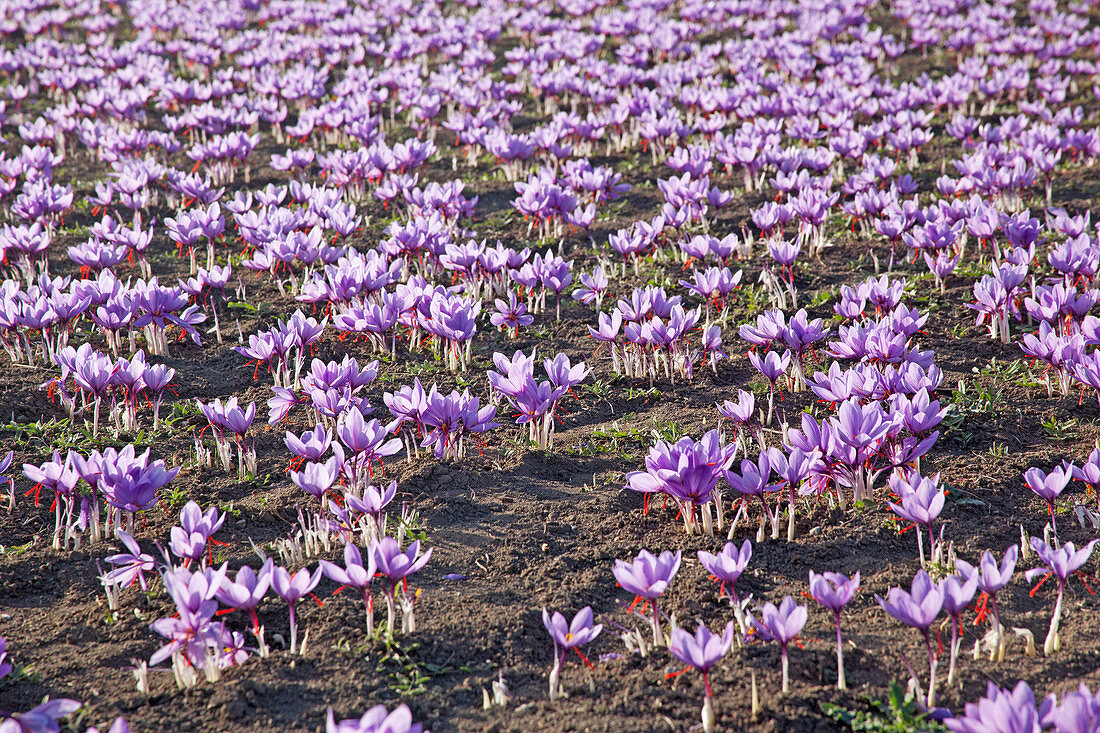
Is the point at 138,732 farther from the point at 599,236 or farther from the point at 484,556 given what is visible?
the point at 599,236

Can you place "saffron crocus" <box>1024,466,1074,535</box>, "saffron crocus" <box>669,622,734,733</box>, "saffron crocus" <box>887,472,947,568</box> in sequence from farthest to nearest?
1. "saffron crocus" <box>1024,466,1074,535</box>
2. "saffron crocus" <box>887,472,947,568</box>
3. "saffron crocus" <box>669,622,734,733</box>

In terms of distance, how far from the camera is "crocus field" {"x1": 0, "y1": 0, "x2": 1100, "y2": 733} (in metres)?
2.70

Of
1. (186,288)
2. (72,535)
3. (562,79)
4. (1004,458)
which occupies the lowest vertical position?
(1004,458)

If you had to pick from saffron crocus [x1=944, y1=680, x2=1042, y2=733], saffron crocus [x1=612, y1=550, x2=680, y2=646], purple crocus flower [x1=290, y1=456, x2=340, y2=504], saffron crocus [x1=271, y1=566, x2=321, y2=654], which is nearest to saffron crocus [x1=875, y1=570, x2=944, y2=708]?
saffron crocus [x1=944, y1=680, x2=1042, y2=733]

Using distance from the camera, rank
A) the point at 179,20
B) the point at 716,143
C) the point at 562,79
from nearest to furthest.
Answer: the point at 716,143
the point at 562,79
the point at 179,20

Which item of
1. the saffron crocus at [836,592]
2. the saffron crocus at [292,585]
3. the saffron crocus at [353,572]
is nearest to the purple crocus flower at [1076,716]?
the saffron crocus at [836,592]

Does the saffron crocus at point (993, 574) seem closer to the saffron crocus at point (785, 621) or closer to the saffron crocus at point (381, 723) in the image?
the saffron crocus at point (785, 621)

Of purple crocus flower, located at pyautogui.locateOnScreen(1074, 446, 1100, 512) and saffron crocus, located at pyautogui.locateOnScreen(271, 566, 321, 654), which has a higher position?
saffron crocus, located at pyautogui.locateOnScreen(271, 566, 321, 654)

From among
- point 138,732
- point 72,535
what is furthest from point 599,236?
point 138,732

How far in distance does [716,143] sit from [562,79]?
359cm

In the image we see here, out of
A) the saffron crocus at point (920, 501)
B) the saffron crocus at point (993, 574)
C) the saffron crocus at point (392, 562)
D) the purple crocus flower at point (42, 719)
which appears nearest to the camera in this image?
the purple crocus flower at point (42, 719)

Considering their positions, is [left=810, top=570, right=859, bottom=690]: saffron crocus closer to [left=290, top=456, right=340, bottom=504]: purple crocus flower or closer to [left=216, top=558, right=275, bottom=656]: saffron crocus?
[left=216, top=558, right=275, bottom=656]: saffron crocus

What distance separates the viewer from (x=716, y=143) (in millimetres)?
8180

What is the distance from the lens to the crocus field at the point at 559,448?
2.70 m
